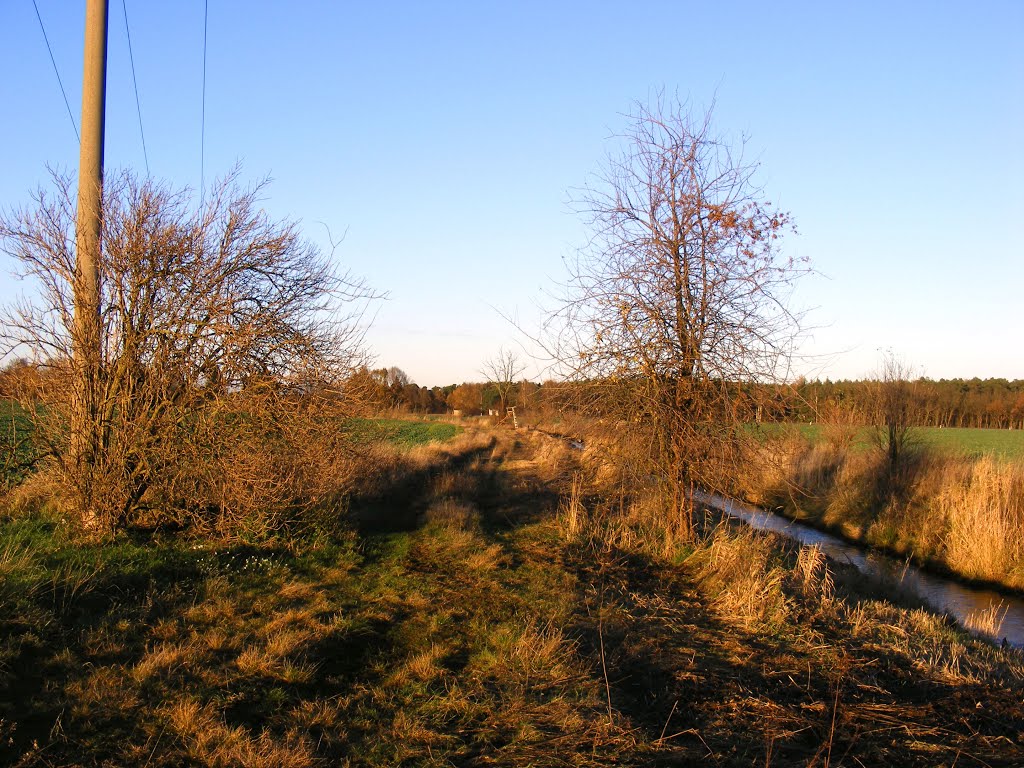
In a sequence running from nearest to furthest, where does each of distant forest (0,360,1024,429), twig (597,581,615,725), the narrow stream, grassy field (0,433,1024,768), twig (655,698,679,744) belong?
1. grassy field (0,433,1024,768)
2. twig (655,698,679,744)
3. twig (597,581,615,725)
4. distant forest (0,360,1024,429)
5. the narrow stream

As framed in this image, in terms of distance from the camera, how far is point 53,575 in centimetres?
570

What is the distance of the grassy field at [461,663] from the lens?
4.02 metres

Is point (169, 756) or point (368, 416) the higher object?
point (368, 416)

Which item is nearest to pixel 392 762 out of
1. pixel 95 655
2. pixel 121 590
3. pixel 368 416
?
pixel 95 655

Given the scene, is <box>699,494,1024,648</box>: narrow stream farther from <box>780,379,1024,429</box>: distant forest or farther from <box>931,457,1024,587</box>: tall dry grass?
<box>780,379,1024,429</box>: distant forest

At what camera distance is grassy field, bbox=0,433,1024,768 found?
13.2ft

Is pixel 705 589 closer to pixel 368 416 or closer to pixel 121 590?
pixel 368 416

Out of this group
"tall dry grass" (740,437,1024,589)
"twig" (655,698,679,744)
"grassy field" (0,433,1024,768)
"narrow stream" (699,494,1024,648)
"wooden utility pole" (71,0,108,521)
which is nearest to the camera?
"grassy field" (0,433,1024,768)

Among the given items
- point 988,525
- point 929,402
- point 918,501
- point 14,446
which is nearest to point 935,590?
point 988,525

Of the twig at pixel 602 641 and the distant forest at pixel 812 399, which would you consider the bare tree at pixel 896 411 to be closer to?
the distant forest at pixel 812 399

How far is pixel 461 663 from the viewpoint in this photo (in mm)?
5285

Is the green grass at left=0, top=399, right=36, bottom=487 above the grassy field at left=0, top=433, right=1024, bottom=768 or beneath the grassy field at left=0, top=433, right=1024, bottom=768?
above

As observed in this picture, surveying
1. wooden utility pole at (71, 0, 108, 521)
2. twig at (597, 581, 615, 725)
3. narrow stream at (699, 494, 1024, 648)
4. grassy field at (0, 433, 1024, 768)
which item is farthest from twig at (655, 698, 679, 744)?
wooden utility pole at (71, 0, 108, 521)

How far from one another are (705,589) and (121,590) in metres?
5.50
